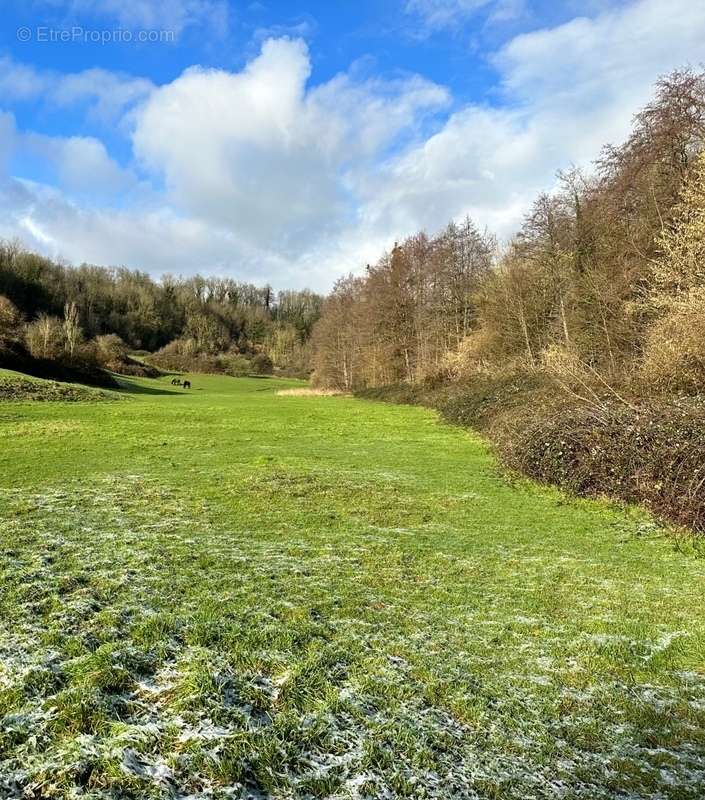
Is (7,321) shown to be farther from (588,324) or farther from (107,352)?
(588,324)

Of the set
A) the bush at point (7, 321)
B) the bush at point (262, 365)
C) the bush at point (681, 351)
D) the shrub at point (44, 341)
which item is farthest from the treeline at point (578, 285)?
the bush at point (262, 365)

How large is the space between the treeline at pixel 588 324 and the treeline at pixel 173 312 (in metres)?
33.7

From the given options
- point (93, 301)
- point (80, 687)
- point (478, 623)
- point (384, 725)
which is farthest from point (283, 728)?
point (93, 301)

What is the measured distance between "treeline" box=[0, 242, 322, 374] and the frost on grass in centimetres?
5903

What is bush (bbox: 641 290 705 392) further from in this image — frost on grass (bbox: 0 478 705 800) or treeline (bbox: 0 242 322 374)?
treeline (bbox: 0 242 322 374)

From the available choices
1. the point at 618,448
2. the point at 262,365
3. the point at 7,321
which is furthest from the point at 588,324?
the point at 262,365

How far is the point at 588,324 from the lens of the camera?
18.2 meters

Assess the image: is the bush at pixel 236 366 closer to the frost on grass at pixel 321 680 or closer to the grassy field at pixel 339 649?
the grassy field at pixel 339 649


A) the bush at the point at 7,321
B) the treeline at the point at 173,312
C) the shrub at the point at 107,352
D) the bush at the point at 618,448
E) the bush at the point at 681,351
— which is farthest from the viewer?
the treeline at the point at 173,312

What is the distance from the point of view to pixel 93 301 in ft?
269

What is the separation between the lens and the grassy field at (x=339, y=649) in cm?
245

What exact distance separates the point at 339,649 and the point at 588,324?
1765 cm

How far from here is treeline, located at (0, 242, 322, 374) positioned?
2936 inches

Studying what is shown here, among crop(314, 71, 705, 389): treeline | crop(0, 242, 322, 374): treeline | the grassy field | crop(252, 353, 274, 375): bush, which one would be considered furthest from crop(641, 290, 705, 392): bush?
crop(252, 353, 274, 375): bush
